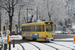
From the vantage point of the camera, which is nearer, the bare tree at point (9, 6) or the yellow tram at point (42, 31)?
the yellow tram at point (42, 31)

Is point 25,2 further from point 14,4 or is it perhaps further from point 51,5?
point 51,5

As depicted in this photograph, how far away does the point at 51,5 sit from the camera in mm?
55344

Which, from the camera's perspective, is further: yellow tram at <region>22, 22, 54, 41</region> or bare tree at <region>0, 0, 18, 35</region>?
bare tree at <region>0, 0, 18, 35</region>

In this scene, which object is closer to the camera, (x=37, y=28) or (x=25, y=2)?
(x=37, y=28)

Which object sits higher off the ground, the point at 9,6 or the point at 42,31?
the point at 9,6

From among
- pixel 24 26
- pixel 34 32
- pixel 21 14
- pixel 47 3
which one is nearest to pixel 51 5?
pixel 47 3

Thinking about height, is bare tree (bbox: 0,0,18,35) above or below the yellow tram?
above

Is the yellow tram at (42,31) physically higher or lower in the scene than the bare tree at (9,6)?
lower

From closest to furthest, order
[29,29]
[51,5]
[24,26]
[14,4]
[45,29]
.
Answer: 1. [45,29]
2. [29,29]
3. [24,26]
4. [14,4]
5. [51,5]

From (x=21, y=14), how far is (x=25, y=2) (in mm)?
11004

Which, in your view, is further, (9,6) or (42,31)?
(9,6)

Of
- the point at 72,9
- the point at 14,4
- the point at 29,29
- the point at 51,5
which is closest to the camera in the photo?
the point at 29,29

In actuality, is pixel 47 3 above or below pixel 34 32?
above

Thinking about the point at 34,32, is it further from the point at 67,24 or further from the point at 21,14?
the point at 67,24
